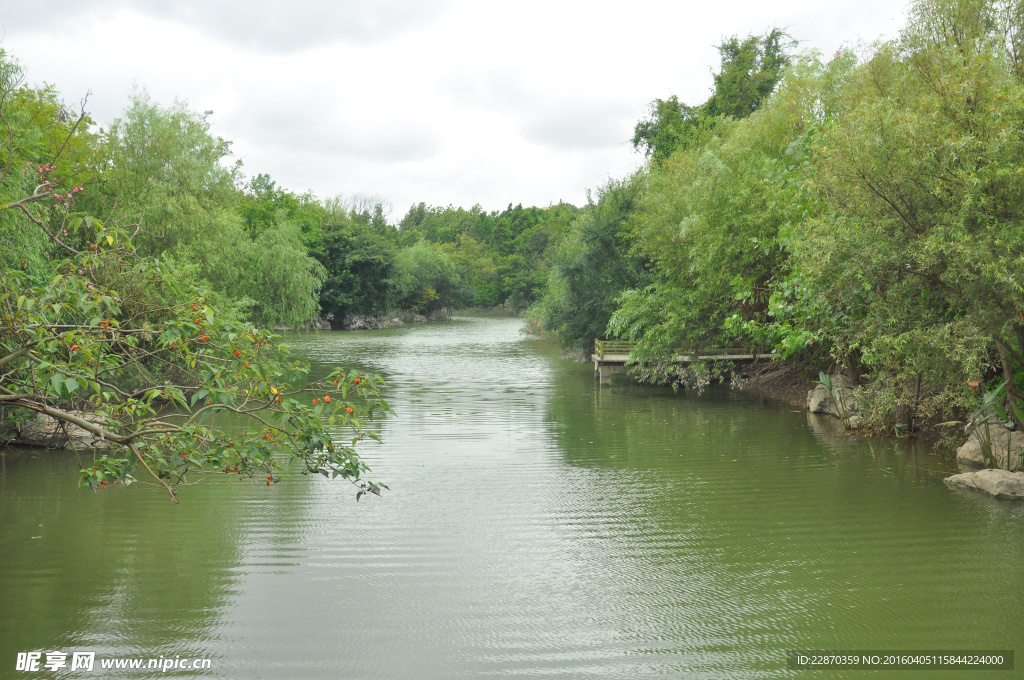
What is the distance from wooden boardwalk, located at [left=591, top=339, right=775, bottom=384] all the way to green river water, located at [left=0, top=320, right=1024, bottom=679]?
6.16m

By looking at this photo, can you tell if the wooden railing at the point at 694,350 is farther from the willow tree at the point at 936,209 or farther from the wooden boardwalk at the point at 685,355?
the willow tree at the point at 936,209

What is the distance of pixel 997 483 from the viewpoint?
9.20 meters

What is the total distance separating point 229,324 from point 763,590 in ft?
15.9

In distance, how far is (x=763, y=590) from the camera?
21.2 ft

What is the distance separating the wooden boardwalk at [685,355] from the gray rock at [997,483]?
690cm

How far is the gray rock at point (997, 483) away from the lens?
9109 mm

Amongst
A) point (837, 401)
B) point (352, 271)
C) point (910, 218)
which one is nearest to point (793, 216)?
point (837, 401)

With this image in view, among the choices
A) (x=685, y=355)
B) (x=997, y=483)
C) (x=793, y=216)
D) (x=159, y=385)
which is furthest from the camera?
(x=685, y=355)

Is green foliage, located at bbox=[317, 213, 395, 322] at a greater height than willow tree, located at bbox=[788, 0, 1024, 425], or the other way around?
green foliage, located at bbox=[317, 213, 395, 322]

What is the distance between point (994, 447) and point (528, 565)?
7.36 meters

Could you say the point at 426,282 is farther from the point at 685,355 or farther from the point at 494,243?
the point at 685,355

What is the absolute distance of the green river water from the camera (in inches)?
214

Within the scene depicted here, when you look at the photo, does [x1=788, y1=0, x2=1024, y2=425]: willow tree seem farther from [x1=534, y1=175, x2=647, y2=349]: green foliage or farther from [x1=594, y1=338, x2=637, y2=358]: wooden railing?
[x1=534, y1=175, x2=647, y2=349]: green foliage

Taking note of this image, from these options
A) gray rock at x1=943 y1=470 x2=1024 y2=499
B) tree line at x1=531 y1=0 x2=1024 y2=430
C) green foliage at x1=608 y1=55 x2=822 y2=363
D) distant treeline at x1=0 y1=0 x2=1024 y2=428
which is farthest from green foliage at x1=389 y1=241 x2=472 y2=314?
gray rock at x1=943 y1=470 x2=1024 y2=499
